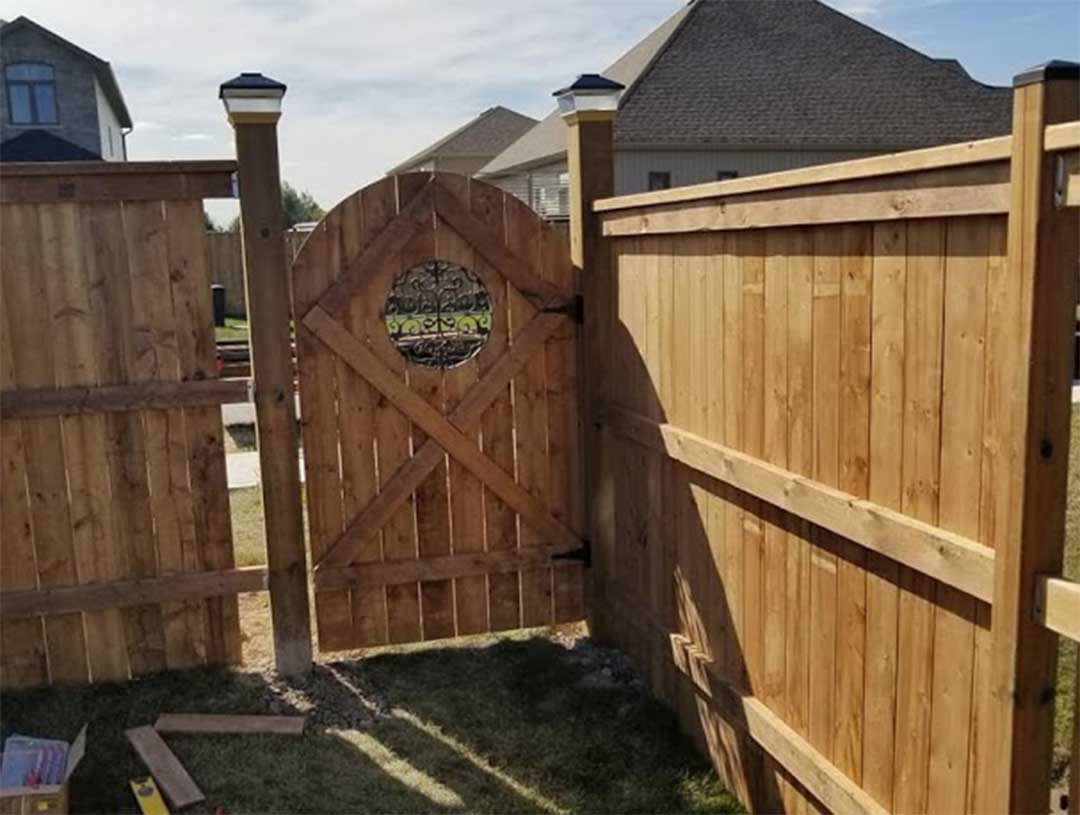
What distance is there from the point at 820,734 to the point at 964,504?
938mm

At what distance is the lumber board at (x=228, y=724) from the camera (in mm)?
3576

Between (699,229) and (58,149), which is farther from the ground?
(58,149)

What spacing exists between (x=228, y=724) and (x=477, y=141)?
92.7ft

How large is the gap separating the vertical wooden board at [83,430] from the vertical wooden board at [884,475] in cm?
275

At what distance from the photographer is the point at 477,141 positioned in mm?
30422

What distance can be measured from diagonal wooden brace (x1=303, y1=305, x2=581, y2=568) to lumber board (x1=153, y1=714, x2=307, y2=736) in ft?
2.11

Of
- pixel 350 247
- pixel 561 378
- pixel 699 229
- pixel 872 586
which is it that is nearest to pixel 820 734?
pixel 872 586

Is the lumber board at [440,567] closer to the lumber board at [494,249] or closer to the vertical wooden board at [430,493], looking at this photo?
the vertical wooden board at [430,493]

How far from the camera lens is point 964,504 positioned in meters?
2.08

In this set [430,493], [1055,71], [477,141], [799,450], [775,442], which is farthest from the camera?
[477,141]

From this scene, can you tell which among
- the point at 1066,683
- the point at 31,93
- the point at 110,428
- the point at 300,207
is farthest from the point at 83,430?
the point at 300,207

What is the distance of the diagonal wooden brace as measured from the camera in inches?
154

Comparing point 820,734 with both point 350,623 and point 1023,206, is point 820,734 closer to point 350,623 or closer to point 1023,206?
point 1023,206

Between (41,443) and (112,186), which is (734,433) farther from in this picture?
(41,443)
